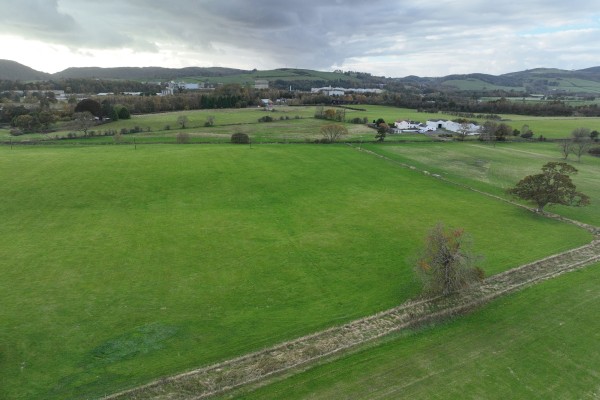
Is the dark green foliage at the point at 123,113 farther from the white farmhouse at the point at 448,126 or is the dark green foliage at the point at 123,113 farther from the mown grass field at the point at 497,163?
the white farmhouse at the point at 448,126

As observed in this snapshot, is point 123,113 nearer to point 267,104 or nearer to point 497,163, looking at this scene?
point 267,104

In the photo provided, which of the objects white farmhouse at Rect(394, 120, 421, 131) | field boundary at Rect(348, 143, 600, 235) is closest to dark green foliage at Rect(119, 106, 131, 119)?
field boundary at Rect(348, 143, 600, 235)

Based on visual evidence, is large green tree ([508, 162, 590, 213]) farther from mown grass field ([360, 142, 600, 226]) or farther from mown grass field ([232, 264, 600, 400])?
mown grass field ([232, 264, 600, 400])

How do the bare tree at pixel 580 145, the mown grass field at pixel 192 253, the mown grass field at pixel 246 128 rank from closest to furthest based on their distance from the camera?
the mown grass field at pixel 192 253
the bare tree at pixel 580 145
the mown grass field at pixel 246 128

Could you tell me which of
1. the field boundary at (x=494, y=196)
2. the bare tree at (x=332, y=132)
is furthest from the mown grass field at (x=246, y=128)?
the field boundary at (x=494, y=196)

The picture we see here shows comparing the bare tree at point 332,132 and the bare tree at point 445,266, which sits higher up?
the bare tree at point 332,132

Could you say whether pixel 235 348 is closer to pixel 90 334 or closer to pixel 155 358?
pixel 155 358

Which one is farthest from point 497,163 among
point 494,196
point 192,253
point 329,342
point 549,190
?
point 329,342

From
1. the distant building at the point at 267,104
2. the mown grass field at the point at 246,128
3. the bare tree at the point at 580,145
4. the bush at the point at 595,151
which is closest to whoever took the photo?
the bare tree at the point at 580,145
